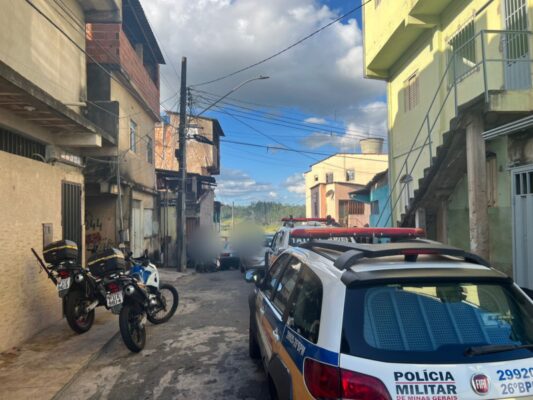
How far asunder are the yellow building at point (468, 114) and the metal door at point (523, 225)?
2 centimetres

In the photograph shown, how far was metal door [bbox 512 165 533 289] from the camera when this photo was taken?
25.4 feet

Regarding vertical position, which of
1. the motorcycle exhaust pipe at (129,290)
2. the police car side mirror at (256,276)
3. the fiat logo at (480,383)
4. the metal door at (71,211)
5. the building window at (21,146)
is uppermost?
the building window at (21,146)

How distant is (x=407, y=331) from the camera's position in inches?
88.0

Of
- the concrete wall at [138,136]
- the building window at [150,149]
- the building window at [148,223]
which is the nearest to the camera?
the concrete wall at [138,136]

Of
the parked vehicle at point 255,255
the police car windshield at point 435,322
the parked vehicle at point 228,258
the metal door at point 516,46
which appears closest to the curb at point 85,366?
the police car windshield at point 435,322

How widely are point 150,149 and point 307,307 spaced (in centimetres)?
1509

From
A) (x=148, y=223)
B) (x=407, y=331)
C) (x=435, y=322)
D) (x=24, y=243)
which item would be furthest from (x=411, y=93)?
(x=407, y=331)

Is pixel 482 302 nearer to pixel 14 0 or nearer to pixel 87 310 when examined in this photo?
pixel 87 310

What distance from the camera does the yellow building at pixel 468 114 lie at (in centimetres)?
769

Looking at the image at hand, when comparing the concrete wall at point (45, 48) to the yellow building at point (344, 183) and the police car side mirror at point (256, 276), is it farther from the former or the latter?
the yellow building at point (344, 183)

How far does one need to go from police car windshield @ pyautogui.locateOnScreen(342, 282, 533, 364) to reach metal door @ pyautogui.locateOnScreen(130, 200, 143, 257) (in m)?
12.2

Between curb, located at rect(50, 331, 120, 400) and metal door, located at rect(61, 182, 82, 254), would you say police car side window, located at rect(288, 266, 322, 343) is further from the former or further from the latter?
metal door, located at rect(61, 182, 82, 254)

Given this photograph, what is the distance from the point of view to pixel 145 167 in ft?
50.8

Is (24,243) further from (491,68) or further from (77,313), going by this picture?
(491,68)
